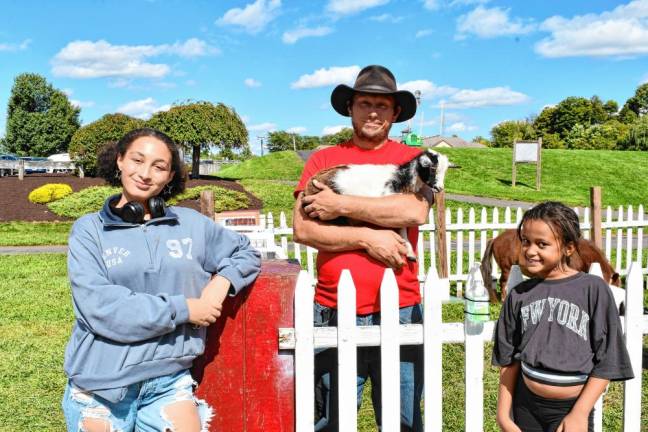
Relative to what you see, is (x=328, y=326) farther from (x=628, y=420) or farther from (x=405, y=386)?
(x=628, y=420)

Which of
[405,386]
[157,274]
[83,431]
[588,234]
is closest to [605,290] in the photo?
[405,386]

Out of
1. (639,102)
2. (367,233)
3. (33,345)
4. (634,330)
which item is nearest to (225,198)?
(33,345)

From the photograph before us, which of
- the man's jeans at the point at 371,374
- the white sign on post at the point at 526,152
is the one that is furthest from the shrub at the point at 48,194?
the man's jeans at the point at 371,374

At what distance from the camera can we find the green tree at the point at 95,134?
86.4ft

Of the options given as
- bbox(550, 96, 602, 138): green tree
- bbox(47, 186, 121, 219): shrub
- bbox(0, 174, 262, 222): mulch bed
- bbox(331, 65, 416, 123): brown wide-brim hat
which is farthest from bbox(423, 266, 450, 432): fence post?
bbox(550, 96, 602, 138): green tree

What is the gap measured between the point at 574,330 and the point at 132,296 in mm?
1865

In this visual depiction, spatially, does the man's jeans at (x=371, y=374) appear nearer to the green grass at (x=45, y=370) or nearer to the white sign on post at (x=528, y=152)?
the green grass at (x=45, y=370)

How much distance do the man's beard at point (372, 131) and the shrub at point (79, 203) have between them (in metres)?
16.2

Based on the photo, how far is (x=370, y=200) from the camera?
8.87 ft

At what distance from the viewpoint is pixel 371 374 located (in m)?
2.99

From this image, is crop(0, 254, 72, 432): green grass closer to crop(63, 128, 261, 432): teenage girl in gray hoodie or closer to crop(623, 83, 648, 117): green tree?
crop(63, 128, 261, 432): teenage girl in gray hoodie

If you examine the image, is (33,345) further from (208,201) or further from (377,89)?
(377,89)

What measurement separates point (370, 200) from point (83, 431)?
63.2 inches

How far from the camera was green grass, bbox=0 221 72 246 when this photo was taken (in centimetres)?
1466
